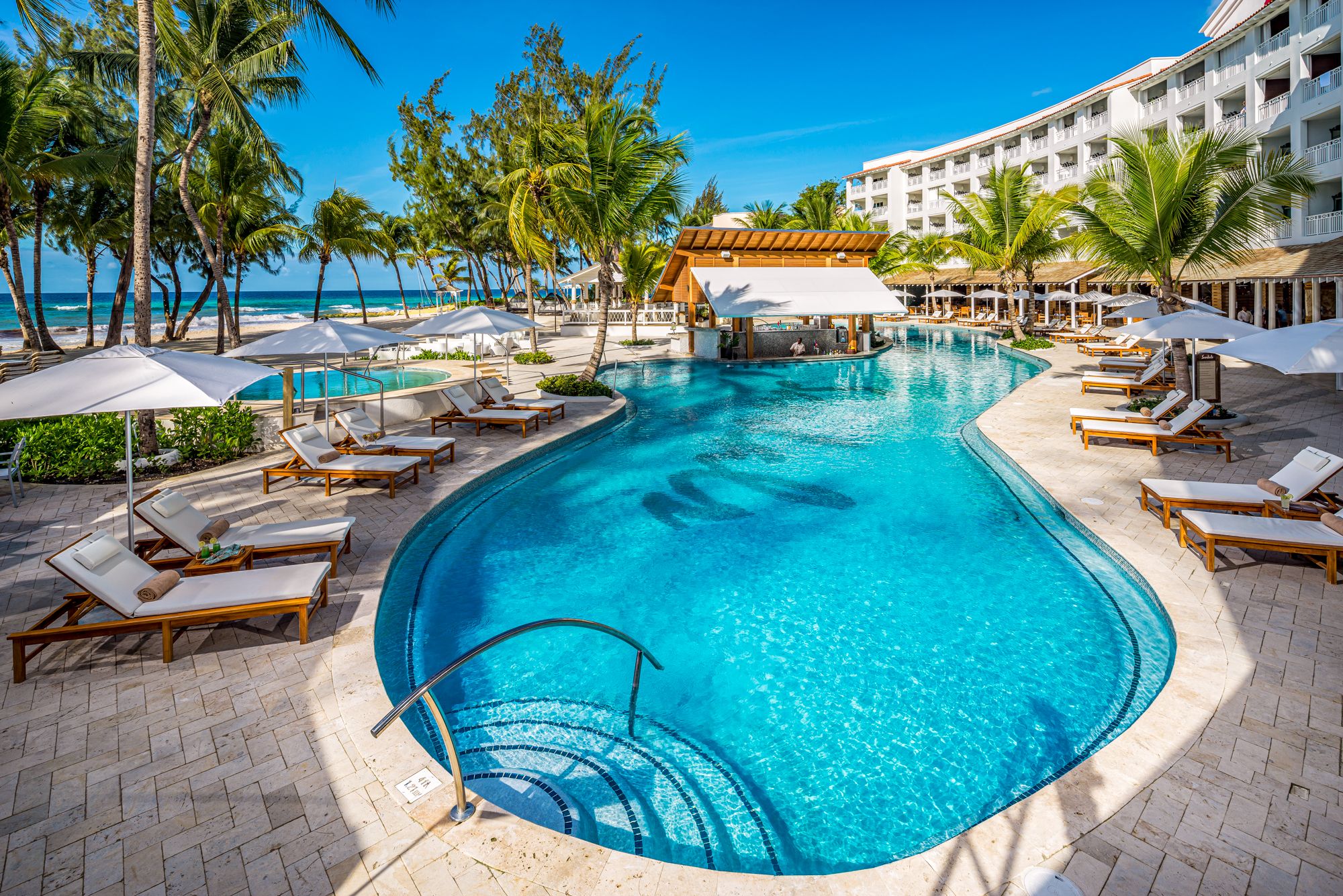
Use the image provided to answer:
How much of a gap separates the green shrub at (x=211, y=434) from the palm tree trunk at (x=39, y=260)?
44.9ft

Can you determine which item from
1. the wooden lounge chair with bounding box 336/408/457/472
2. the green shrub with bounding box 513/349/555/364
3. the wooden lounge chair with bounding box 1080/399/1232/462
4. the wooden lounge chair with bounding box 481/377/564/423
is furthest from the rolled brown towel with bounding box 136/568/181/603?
the green shrub with bounding box 513/349/555/364

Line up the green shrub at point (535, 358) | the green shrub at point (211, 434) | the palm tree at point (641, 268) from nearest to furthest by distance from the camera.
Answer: the green shrub at point (211, 434), the green shrub at point (535, 358), the palm tree at point (641, 268)

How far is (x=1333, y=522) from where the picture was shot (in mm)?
6215

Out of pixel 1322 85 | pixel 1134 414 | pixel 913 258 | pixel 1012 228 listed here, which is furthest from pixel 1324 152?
pixel 913 258

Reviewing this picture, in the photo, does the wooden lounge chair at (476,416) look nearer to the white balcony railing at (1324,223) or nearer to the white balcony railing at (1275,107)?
the white balcony railing at (1324,223)

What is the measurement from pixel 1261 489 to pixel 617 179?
1445cm

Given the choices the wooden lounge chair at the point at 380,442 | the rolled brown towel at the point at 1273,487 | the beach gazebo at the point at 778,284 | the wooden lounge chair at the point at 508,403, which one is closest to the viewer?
the rolled brown towel at the point at 1273,487

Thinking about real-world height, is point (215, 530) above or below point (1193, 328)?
below

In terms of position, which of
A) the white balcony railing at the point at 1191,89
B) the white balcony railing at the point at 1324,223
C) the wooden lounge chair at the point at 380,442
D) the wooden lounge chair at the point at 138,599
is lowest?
the wooden lounge chair at the point at 138,599

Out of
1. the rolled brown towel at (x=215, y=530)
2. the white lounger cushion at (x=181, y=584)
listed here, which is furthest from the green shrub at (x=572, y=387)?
the white lounger cushion at (x=181, y=584)

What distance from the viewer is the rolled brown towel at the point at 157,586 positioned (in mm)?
5168

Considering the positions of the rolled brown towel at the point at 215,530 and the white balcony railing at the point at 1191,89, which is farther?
the white balcony railing at the point at 1191,89

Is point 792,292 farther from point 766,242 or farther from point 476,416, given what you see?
point 476,416

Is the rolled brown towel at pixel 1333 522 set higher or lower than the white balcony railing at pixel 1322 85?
lower
